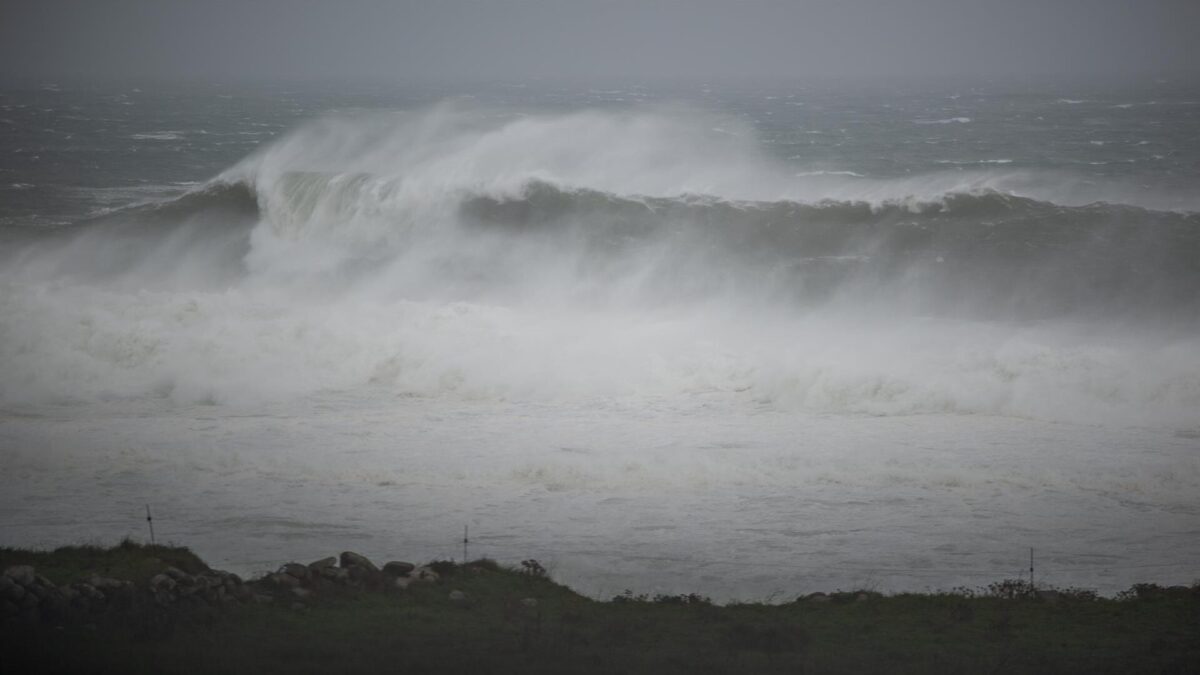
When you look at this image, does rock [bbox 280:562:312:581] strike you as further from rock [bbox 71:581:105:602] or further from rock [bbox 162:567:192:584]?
rock [bbox 71:581:105:602]

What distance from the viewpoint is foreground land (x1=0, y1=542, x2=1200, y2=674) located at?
312 inches

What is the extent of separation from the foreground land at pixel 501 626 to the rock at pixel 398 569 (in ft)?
0.04

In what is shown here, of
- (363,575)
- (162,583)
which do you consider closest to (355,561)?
(363,575)

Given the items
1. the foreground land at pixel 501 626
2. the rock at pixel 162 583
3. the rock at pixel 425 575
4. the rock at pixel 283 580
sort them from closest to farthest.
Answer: the foreground land at pixel 501 626
the rock at pixel 162 583
the rock at pixel 283 580
the rock at pixel 425 575

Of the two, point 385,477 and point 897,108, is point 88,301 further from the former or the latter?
point 897,108

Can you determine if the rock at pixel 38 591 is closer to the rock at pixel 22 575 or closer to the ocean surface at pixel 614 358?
the rock at pixel 22 575

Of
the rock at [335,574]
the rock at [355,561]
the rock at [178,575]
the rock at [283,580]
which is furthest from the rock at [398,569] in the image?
the rock at [178,575]

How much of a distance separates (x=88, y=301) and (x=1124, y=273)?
20.2 metres

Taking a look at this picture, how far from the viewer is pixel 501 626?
8781 millimetres

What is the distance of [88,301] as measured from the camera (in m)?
20.6

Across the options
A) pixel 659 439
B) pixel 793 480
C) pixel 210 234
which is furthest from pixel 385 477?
pixel 210 234

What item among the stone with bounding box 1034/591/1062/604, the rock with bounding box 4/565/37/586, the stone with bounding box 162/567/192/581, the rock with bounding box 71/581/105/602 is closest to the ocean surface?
the stone with bounding box 1034/591/1062/604

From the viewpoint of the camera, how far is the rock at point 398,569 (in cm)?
984

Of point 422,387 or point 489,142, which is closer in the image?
point 422,387
